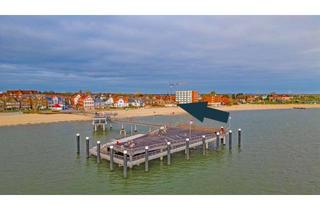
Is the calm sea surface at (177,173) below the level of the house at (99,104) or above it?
below

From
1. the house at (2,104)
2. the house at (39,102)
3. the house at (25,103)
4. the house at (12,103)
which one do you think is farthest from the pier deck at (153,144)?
the house at (25,103)

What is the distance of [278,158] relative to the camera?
24.9 m

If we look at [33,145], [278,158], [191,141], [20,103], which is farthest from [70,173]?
[20,103]

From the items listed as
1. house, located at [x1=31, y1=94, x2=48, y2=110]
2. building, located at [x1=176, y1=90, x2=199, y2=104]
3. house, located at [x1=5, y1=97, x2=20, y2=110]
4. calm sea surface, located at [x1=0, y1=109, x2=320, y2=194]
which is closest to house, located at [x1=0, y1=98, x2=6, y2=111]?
house, located at [x1=5, y1=97, x2=20, y2=110]

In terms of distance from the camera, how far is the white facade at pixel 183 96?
127562mm

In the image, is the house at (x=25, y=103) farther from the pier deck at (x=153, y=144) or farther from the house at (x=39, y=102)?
the pier deck at (x=153, y=144)

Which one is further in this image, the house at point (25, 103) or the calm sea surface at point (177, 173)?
the house at point (25, 103)

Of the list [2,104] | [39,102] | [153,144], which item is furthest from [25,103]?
[153,144]

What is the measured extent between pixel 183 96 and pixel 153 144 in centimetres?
10842

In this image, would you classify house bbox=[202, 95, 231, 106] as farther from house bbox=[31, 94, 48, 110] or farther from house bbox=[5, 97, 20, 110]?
house bbox=[5, 97, 20, 110]

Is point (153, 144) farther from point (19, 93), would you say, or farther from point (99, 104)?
point (19, 93)

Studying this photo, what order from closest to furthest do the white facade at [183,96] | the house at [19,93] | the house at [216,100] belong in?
the house at [19,93], the house at [216,100], the white facade at [183,96]
